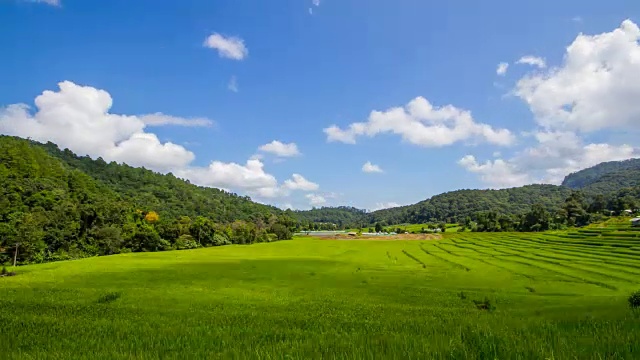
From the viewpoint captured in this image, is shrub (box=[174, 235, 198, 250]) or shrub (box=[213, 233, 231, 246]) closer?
shrub (box=[174, 235, 198, 250])

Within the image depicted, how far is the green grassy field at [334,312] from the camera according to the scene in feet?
13.4

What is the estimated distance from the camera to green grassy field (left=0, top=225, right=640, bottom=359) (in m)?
4.10

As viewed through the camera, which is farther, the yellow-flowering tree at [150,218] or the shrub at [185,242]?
the yellow-flowering tree at [150,218]

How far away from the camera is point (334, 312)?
1698 centimetres

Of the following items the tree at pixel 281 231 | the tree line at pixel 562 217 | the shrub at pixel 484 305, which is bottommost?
the shrub at pixel 484 305

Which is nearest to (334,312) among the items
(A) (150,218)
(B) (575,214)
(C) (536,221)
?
(A) (150,218)

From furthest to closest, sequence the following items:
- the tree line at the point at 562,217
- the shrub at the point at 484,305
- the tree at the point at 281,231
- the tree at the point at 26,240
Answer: the tree at the point at 281,231 < the tree line at the point at 562,217 < the tree at the point at 26,240 < the shrub at the point at 484,305

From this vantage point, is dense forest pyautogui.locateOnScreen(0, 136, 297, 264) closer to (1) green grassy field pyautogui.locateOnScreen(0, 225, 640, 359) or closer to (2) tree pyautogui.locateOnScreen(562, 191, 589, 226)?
(1) green grassy field pyautogui.locateOnScreen(0, 225, 640, 359)

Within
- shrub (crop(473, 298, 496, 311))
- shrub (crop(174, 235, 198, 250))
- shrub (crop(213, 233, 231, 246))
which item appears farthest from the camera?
shrub (crop(213, 233, 231, 246))

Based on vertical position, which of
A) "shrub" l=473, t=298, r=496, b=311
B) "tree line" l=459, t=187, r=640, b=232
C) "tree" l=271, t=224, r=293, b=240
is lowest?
"shrub" l=473, t=298, r=496, b=311

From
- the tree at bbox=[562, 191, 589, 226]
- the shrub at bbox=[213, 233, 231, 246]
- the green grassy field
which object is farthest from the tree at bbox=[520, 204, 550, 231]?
the shrub at bbox=[213, 233, 231, 246]

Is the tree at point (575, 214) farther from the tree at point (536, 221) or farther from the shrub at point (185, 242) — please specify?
the shrub at point (185, 242)

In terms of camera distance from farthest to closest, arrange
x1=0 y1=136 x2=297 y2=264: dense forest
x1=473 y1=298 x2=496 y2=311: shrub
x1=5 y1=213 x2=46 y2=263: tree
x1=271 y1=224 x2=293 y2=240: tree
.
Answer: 1. x1=271 y1=224 x2=293 y2=240: tree
2. x1=0 y1=136 x2=297 y2=264: dense forest
3. x1=5 y1=213 x2=46 y2=263: tree
4. x1=473 y1=298 x2=496 y2=311: shrub

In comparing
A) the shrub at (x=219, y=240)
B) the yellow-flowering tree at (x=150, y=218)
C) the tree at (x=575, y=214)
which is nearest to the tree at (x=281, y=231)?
the shrub at (x=219, y=240)
